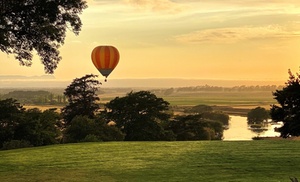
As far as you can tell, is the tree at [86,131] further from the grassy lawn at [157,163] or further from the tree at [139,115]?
the grassy lawn at [157,163]

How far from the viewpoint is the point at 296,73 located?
22.6m

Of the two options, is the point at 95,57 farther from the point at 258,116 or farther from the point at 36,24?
the point at 258,116

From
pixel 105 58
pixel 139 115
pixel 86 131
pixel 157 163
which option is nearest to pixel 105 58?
pixel 105 58

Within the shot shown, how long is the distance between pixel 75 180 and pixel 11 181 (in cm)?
335

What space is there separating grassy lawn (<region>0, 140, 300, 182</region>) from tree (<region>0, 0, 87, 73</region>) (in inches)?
270

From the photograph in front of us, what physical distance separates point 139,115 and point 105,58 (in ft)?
94.1

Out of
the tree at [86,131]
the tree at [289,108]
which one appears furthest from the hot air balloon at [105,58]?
the tree at [289,108]

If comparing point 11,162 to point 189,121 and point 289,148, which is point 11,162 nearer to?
point 289,148

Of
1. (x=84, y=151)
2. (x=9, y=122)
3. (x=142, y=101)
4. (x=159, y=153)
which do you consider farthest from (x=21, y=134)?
(x=159, y=153)

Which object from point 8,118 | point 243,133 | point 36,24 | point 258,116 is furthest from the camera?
point 258,116

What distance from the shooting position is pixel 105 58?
42531 mm

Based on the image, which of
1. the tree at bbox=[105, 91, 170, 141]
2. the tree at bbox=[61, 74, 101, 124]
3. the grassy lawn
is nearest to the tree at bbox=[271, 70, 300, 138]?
the grassy lawn

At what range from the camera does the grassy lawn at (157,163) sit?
21.4m

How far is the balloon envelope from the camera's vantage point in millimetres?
42500
